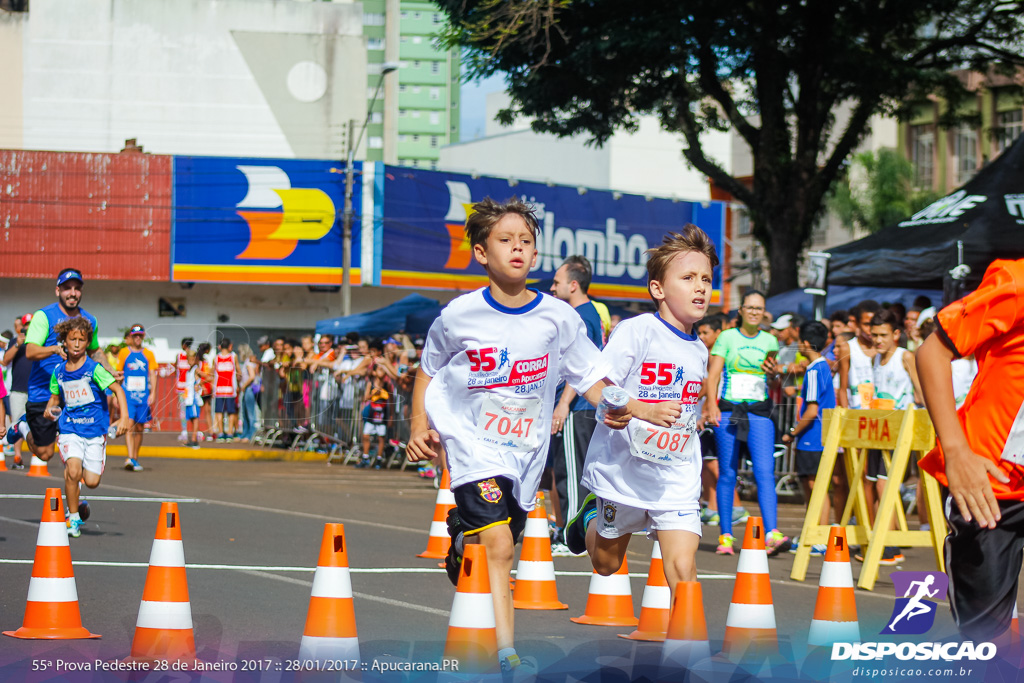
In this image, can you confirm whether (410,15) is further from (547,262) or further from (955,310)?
(955,310)

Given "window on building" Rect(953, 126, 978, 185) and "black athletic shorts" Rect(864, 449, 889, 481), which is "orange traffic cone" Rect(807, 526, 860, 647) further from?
"window on building" Rect(953, 126, 978, 185)

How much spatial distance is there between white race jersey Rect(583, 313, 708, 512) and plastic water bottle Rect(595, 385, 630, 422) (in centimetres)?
47

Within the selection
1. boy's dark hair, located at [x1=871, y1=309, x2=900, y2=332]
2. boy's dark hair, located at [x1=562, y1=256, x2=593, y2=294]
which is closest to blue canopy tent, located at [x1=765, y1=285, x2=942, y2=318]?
boy's dark hair, located at [x1=871, y1=309, x2=900, y2=332]

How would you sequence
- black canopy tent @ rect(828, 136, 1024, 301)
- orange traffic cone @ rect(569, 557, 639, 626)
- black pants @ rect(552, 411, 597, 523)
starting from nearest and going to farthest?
orange traffic cone @ rect(569, 557, 639, 626), black pants @ rect(552, 411, 597, 523), black canopy tent @ rect(828, 136, 1024, 301)

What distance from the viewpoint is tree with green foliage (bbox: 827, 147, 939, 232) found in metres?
51.7

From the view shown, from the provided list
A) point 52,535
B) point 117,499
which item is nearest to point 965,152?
point 117,499

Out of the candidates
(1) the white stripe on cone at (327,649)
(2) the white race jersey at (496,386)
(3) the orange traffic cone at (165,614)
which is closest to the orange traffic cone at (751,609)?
(2) the white race jersey at (496,386)

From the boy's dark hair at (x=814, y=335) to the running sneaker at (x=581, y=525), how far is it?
4.89m

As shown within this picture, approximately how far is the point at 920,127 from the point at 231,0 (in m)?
29.0

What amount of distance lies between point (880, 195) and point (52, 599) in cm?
5038

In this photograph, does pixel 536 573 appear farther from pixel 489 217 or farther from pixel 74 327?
pixel 74 327

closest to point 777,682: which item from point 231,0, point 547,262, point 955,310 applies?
point 955,310

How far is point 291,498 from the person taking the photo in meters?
13.7

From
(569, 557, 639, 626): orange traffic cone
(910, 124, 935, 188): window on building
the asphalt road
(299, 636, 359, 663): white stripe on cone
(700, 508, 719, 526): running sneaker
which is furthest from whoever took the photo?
(910, 124, 935, 188): window on building
